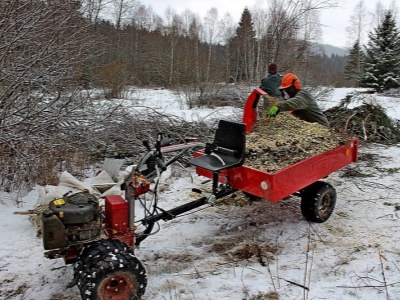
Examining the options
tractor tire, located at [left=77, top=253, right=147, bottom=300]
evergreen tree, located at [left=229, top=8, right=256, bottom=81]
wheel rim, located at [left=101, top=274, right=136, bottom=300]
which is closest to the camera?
tractor tire, located at [left=77, top=253, right=147, bottom=300]

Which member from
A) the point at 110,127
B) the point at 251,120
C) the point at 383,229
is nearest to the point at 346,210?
the point at 383,229

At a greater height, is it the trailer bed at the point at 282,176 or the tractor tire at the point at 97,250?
the trailer bed at the point at 282,176

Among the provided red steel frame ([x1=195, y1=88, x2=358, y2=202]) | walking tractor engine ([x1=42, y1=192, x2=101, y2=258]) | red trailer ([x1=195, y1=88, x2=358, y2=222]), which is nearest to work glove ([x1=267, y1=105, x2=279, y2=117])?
red trailer ([x1=195, y1=88, x2=358, y2=222])

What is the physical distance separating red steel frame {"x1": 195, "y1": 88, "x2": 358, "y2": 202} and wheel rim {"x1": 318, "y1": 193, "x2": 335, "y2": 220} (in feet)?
1.28

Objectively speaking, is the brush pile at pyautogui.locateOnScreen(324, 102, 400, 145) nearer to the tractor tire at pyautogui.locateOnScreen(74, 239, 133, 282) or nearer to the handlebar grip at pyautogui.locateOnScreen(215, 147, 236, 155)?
the handlebar grip at pyautogui.locateOnScreen(215, 147, 236, 155)

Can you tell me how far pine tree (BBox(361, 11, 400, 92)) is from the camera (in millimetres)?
24766

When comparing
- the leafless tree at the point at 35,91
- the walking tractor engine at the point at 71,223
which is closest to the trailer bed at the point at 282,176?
the walking tractor engine at the point at 71,223

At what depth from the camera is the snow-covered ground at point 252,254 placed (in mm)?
3617

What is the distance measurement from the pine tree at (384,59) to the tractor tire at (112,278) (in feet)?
77.0

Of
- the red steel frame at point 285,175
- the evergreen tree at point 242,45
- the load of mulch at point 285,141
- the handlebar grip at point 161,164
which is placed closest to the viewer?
the handlebar grip at point 161,164

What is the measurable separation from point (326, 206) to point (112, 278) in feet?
9.91

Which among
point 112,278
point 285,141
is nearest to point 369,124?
point 285,141

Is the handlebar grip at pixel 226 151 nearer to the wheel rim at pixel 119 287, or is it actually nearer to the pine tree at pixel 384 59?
the wheel rim at pixel 119 287

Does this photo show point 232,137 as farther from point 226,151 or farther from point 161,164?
point 161,164
